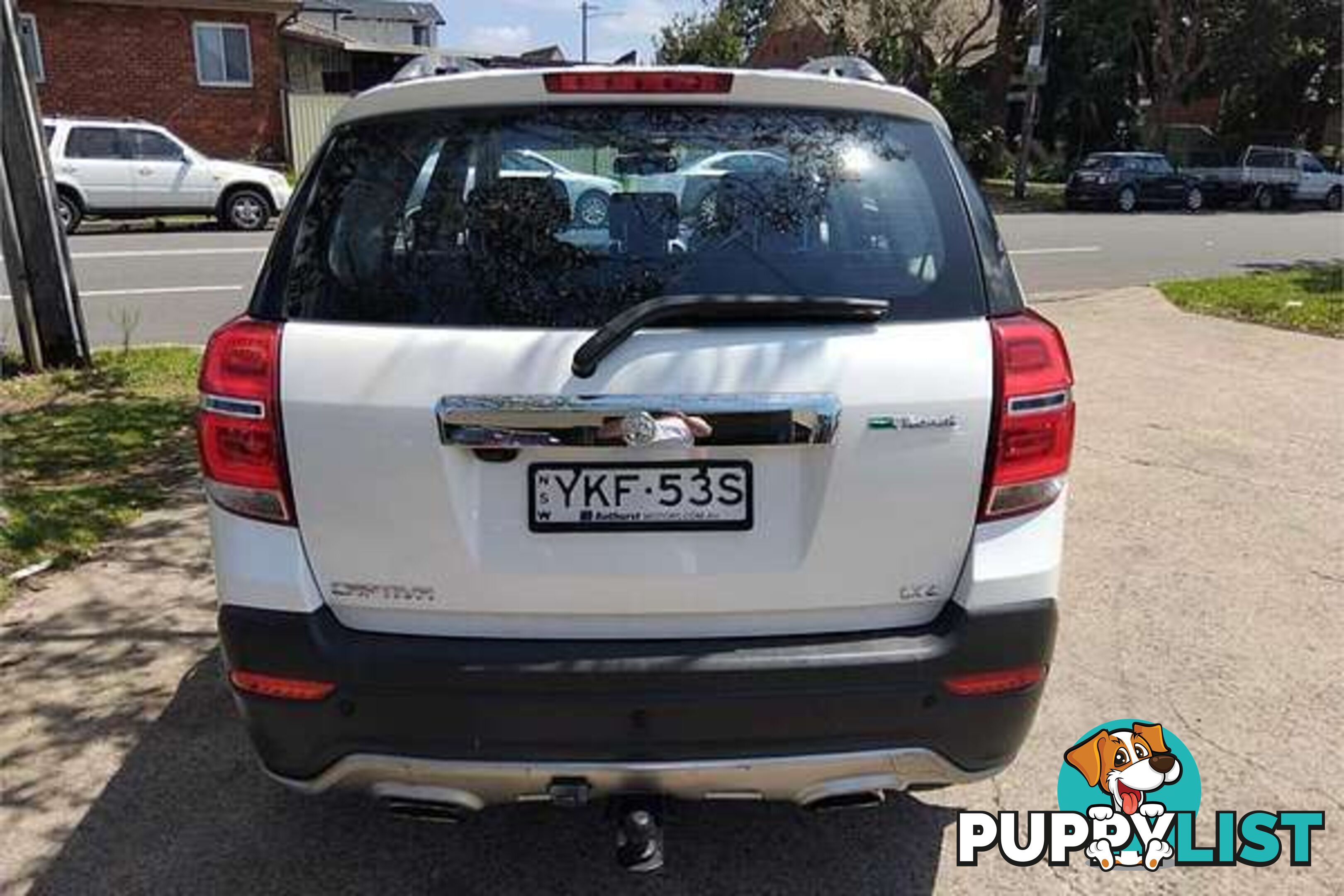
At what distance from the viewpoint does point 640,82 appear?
8.23ft

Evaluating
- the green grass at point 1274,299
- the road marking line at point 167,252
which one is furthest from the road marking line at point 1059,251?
the road marking line at point 167,252

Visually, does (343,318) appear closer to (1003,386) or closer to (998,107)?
(1003,386)

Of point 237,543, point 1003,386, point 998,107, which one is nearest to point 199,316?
point 237,543

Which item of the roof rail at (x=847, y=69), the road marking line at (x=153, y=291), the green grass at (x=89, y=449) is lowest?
the road marking line at (x=153, y=291)

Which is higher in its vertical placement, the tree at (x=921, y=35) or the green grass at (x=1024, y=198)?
the tree at (x=921, y=35)

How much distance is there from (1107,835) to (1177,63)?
129ft

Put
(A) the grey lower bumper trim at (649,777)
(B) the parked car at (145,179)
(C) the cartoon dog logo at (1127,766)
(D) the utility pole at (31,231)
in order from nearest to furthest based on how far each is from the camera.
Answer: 1. (A) the grey lower bumper trim at (649,777)
2. (C) the cartoon dog logo at (1127,766)
3. (D) the utility pole at (31,231)
4. (B) the parked car at (145,179)

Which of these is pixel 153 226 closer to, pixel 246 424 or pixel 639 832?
pixel 246 424

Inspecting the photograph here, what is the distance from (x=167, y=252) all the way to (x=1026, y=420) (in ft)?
51.3

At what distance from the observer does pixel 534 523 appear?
2.30 meters

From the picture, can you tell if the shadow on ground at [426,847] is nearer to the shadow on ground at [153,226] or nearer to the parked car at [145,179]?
the parked car at [145,179]

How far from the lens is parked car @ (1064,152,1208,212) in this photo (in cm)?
2833

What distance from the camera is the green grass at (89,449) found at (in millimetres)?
4980

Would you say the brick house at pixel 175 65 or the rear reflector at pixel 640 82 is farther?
the brick house at pixel 175 65
